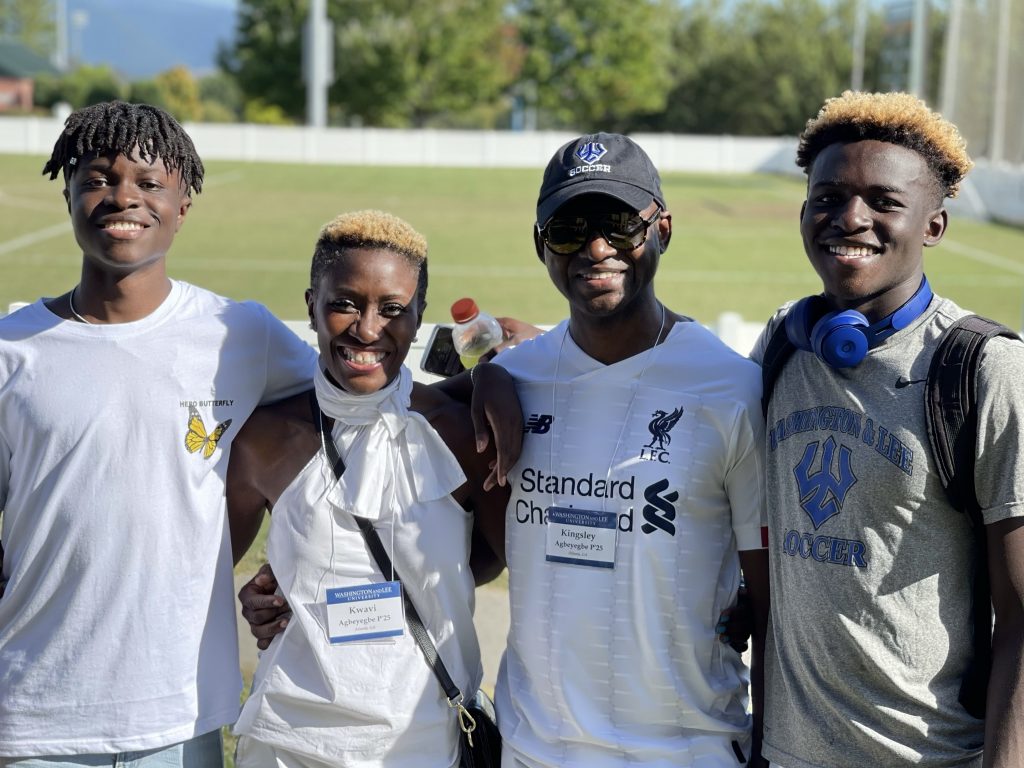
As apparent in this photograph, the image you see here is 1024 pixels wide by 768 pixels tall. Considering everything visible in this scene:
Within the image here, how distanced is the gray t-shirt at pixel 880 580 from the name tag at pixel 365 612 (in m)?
0.90

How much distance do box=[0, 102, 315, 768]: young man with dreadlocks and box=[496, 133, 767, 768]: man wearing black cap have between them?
748mm

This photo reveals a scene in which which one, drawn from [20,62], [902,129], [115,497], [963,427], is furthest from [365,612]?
[20,62]

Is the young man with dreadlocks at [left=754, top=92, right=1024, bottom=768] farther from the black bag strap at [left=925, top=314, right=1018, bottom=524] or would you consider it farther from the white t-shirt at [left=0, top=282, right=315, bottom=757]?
the white t-shirt at [left=0, top=282, right=315, bottom=757]

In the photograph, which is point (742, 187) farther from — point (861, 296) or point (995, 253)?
point (861, 296)

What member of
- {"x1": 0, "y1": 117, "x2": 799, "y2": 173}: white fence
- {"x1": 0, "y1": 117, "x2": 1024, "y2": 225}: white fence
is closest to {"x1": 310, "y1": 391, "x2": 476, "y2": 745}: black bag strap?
{"x1": 0, "y1": 117, "x2": 1024, "y2": 225}: white fence

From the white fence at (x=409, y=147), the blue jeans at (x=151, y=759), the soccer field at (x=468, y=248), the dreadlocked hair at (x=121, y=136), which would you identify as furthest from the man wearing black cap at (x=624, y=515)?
the white fence at (x=409, y=147)

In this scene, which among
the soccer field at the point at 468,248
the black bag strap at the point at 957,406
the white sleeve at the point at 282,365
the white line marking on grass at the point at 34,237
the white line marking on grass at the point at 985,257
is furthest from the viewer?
the white line marking on grass at the point at 985,257

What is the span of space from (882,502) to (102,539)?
68.2 inches

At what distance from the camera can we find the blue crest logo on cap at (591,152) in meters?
2.93

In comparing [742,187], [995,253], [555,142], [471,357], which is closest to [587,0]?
[555,142]

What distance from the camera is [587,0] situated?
67625mm

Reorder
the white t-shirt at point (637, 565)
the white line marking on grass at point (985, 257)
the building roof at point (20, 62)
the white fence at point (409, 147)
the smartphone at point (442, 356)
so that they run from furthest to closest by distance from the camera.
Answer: the building roof at point (20, 62) → the white fence at point (409, 147) → the white line marking on grass at point (985, 257) → the smartphone at point (442, 356) → the white t-shirt at point (637, 565)

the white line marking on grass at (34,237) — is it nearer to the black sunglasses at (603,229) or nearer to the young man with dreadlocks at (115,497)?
the young man with dreadlocks at (115,497)

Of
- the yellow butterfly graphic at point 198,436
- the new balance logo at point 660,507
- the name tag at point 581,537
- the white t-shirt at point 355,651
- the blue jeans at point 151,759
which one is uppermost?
the yellow butterfly graphic at point 198,436
